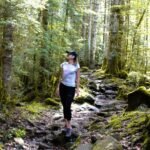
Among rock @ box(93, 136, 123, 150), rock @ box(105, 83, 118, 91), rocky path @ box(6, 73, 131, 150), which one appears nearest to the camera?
rock @ box(93, 136, 123, 150)

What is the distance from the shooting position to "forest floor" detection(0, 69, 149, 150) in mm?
6801

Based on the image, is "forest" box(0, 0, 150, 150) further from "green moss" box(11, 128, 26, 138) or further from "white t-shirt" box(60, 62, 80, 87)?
"white t-shirt" box(60, 62, 80, 87)

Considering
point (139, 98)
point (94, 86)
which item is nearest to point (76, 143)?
point (139, 98)

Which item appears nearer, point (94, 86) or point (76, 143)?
point (76, 143)

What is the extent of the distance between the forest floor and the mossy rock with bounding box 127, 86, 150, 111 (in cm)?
41

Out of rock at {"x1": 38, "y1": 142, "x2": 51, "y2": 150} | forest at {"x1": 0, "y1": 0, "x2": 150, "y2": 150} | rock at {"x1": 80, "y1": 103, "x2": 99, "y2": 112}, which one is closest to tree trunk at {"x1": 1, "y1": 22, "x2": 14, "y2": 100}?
forest at {"x1": 0, "y1": 0, "x2": 150, "y2": 150}

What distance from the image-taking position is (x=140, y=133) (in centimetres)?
659

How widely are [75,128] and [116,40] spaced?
938 centimetres

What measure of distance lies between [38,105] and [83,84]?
167 inches

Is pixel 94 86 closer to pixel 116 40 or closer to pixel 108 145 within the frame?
pixel 116 40

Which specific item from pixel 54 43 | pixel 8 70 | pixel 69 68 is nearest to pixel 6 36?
pixel 8 70

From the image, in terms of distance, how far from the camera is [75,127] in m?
8.88

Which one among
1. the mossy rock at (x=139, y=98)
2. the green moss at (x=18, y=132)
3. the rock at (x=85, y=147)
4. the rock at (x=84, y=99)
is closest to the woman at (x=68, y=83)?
the green moss at (x=18, y=132)

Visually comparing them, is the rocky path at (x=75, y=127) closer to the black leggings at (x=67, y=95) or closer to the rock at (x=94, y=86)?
the black leggings at (x=67, y=95)
